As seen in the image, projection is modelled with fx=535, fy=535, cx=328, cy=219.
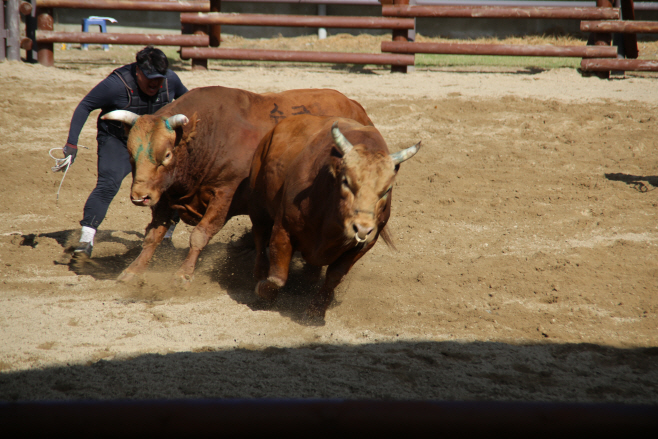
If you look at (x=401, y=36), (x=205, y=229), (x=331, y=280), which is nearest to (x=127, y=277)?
(x=205, y=229)

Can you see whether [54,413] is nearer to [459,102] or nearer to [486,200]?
[486,200]

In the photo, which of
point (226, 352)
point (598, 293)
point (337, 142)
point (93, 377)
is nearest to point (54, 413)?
point (93, 377)

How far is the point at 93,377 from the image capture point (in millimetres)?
2910

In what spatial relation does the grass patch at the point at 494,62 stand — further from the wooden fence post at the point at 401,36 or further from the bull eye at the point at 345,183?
the bull eye at the point at 345,183

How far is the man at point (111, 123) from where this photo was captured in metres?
5.07

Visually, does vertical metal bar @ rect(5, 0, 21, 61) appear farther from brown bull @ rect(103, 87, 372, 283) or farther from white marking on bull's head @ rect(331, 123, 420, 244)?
white marking on bull's head @ rect(331, 123, 420, 244)

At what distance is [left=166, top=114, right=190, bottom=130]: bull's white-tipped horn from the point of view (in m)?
4.70

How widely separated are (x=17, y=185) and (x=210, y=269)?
12.0 feet

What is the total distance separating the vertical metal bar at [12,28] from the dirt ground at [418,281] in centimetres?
128

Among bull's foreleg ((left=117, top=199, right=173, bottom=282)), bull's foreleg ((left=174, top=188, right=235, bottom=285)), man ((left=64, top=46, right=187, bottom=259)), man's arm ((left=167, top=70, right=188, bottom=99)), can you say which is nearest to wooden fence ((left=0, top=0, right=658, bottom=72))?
man's arm ((left=167, top=70, right=188, bottom=99))

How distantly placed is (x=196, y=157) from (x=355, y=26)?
723cm

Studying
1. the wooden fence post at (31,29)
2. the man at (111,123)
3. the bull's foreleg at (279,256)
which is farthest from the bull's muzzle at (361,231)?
the wooden fence post at (31,29)

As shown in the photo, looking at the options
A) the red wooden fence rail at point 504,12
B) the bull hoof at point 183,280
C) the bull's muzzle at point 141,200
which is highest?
the red wooden fence rail at point 504,12

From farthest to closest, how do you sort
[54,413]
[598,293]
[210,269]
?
[210,269] → [598,293] → [54,413]
